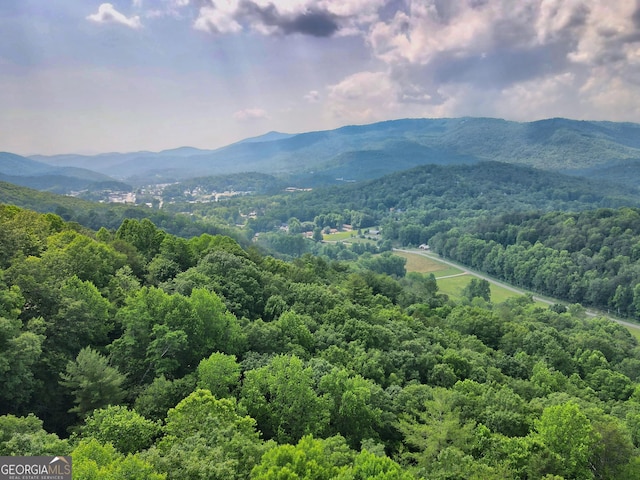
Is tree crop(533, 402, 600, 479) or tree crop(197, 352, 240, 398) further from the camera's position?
tree crop(197, 352, 240, 398)

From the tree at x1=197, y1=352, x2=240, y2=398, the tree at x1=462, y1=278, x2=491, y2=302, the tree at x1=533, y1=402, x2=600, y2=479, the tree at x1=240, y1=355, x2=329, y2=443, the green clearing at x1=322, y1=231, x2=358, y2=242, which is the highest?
the tree at x1=197, y1=352, x2=240, y2=398

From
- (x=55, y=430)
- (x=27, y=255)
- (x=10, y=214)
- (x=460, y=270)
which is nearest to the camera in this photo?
(x=55, y=430)

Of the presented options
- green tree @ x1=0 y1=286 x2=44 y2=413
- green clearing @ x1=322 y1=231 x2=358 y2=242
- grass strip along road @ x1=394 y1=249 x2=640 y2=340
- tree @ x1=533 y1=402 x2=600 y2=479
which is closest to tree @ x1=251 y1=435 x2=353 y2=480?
tree @ x1=533 y1=402 x2=600 y2=479

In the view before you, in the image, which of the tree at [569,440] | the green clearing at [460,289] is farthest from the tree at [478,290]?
the tree at [569,440]

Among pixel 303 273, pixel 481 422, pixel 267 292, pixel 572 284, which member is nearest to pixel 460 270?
pixel 572 284

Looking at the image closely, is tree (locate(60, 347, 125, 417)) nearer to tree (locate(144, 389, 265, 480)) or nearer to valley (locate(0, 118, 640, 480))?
valley (locate(0, 118, 640, 480))

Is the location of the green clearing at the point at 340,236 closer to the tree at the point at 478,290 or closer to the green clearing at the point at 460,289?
the green clearing at the point at 460,289

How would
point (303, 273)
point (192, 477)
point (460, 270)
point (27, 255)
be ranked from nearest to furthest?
point (192, 477) < point (27, 255) < point (303, 273) < point (460, 270)

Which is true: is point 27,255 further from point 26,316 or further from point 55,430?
point 55,430
